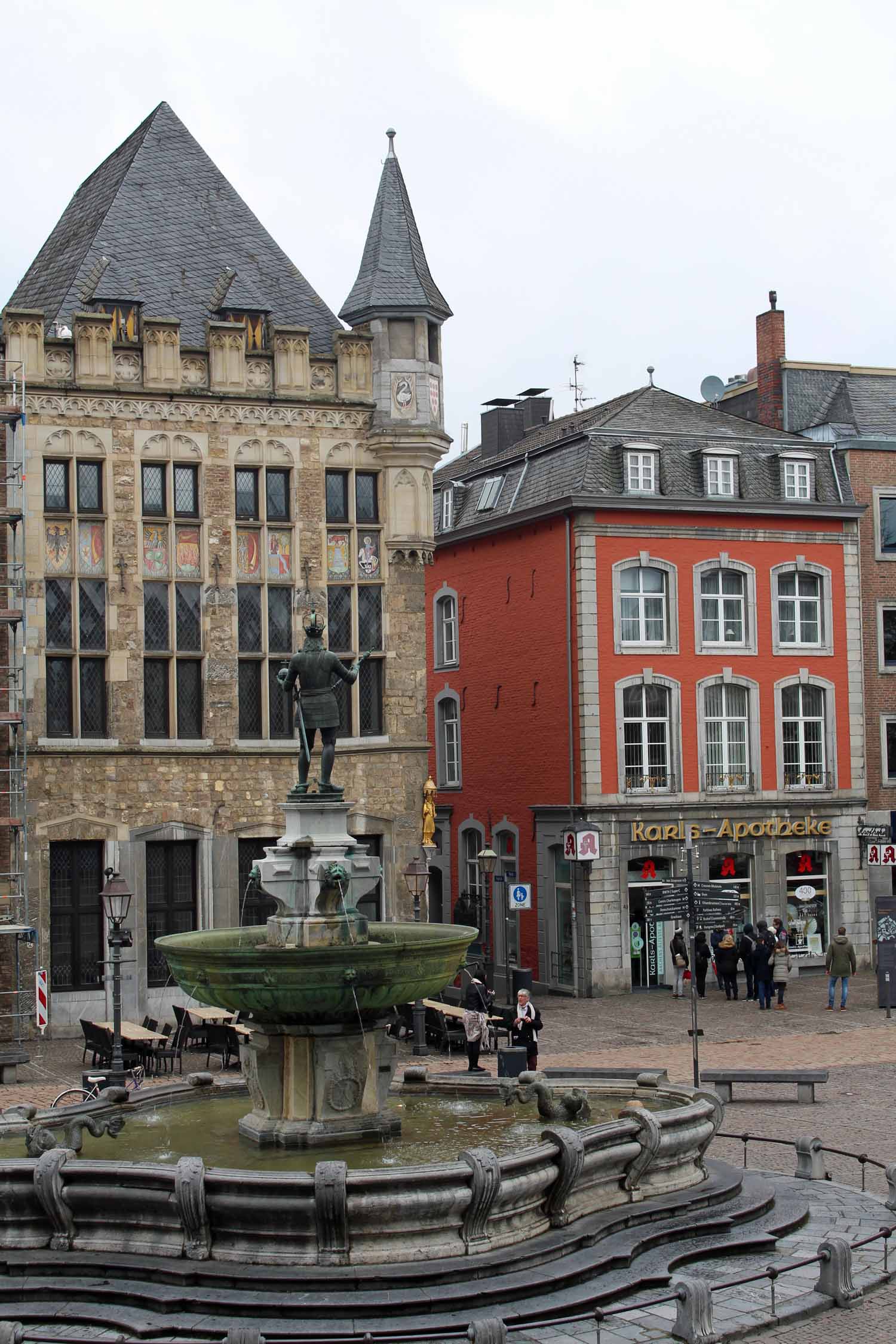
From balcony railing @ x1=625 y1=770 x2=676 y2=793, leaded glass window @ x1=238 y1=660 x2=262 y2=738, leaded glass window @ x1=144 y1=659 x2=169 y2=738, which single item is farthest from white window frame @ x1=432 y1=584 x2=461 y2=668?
leaded glass window @ x1=144 y1=659 x2=169 y2=738

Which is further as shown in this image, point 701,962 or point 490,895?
point 490,895

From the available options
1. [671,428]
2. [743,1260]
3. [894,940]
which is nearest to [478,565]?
[671,428]

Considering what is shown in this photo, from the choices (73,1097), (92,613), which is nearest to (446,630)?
(92,613)

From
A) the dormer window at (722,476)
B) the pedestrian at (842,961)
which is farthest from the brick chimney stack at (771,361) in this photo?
the pedestrian at (842,961)

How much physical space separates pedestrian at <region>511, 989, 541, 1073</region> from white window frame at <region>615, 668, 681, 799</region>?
14.9 meters

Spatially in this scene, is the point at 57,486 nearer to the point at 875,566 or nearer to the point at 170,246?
the point at 170,246

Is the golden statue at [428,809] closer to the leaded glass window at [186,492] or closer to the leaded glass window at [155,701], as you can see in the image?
the leaded glass window at [155,701]

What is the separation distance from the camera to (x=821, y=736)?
41.7 metres

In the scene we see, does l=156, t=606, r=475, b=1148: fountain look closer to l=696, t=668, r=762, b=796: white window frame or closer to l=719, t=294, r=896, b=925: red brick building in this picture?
l=696, t=668, r=762, b=796: white window frame

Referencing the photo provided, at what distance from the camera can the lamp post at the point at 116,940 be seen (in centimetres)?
2367

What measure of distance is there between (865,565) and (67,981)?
72.6ft

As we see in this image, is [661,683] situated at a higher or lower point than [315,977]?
higher

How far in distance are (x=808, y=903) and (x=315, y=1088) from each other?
26.6 meters

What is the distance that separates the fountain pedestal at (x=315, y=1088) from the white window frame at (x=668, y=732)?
2290cm
